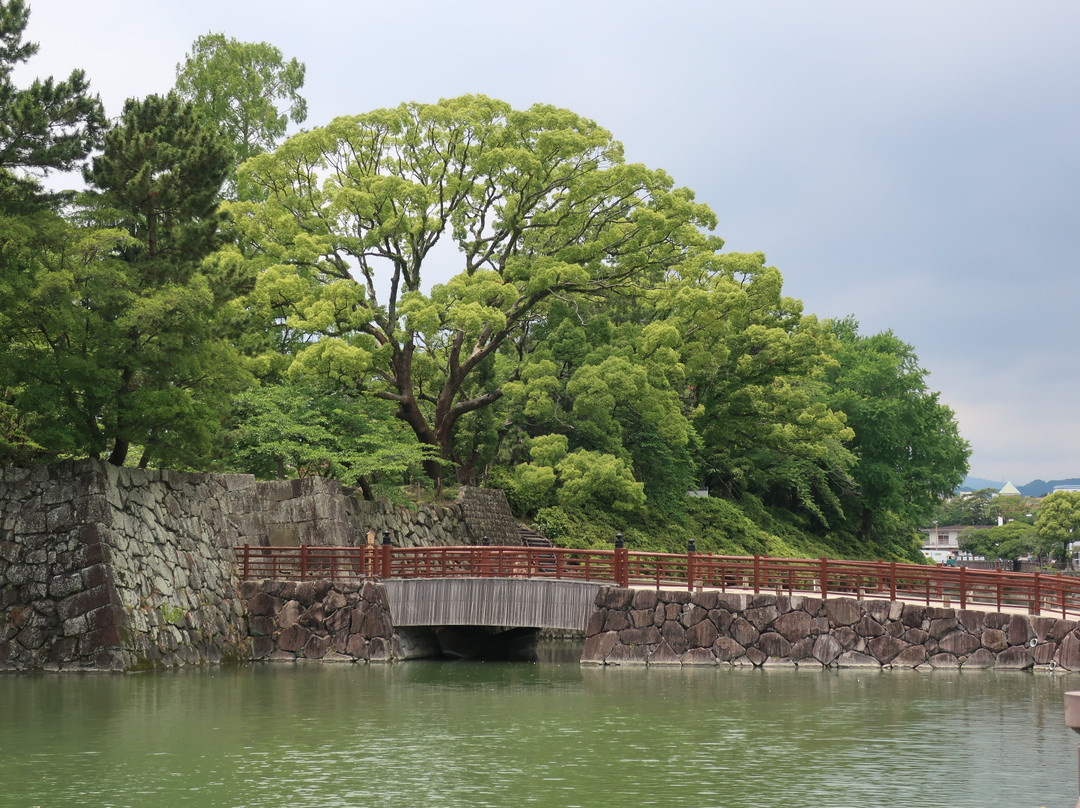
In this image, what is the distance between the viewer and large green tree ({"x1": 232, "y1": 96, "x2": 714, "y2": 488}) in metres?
37.2

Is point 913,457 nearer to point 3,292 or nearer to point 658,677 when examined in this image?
point 658,677

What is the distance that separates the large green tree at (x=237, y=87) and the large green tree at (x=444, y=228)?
8.31 meters

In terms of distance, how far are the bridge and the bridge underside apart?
2 centimetres

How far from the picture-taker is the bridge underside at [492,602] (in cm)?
2870

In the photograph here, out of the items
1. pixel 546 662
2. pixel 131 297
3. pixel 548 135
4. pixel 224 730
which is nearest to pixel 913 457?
pixel 548 135

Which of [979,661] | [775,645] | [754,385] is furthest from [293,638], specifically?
[754,385]

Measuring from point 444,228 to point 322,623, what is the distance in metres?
14.5

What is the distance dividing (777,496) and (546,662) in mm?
26214

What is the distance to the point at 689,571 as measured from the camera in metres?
28.2

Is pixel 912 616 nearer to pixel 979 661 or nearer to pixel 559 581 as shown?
pixel 979 661

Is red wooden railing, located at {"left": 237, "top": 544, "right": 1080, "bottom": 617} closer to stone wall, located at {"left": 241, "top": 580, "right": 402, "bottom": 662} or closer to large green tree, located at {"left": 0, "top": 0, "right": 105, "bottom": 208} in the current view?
stone wall, located at {"left": 241, "top": 580, "right": 402, "bottom": 662}

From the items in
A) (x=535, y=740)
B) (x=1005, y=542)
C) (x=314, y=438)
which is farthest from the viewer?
(x=1005, y=542)

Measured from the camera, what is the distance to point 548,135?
38.2 meters

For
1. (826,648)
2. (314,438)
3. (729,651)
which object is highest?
(314,438)
